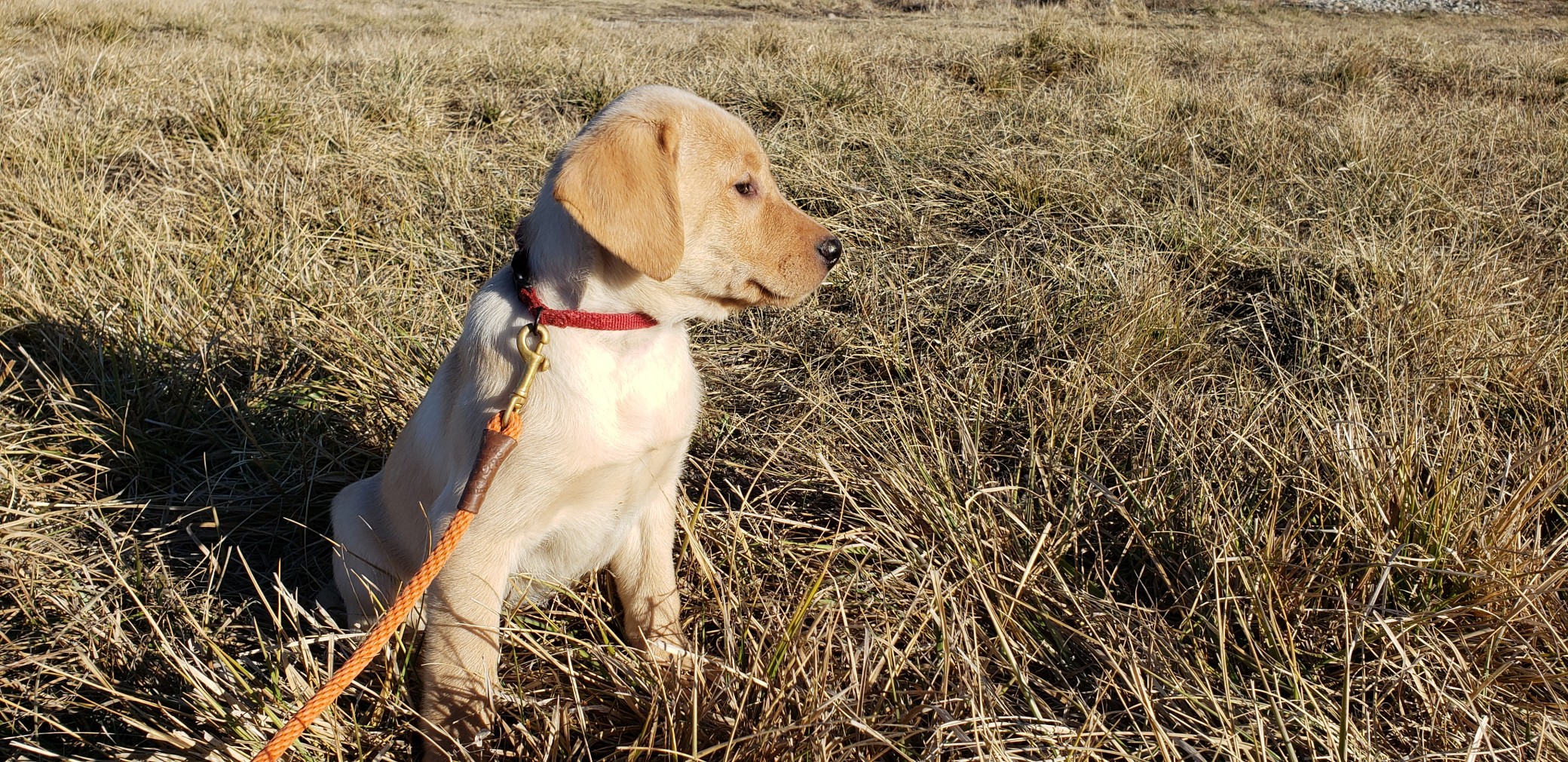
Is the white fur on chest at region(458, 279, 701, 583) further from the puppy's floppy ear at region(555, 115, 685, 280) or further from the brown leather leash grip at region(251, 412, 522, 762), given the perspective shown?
the puppy's floppy ear at region(555, 115, 685, 280)

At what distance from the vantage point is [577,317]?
62.6 inches

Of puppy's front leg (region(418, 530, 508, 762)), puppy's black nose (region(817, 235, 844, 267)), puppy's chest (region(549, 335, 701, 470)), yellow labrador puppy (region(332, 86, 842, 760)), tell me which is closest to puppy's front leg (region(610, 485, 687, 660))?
yellow labrador puppy (region(332, 86, 842, 760))

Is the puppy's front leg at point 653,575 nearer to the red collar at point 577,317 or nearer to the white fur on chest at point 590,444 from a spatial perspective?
the white fur on chest at point 590,444

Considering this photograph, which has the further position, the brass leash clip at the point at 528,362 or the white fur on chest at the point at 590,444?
the white fur on chest at the point at 590,444

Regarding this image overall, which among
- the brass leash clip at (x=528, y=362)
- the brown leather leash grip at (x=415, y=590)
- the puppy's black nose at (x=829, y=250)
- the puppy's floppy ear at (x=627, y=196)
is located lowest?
the brown leather leash grip at (x=415, y=590)

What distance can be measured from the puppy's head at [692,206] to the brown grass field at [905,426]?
0.52 m

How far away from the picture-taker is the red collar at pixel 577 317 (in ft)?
5.20

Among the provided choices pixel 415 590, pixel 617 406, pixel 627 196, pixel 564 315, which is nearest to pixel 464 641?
pixel 415 590

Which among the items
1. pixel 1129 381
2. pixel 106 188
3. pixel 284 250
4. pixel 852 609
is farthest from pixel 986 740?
pixel 106 188

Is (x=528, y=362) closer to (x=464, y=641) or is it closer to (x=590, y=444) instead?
(x=590, y=444)

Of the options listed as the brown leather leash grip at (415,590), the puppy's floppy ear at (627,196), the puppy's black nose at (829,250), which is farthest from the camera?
the puppy's black nose at (829,250)

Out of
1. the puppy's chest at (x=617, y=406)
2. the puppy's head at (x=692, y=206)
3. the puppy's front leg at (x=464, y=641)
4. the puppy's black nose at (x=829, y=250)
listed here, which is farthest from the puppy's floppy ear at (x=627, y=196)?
the puppy's front leg at (x=464, y=641)

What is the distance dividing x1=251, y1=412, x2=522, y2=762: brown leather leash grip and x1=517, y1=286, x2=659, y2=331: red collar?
7.6 inches

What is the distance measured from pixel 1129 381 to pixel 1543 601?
1.05 metres
